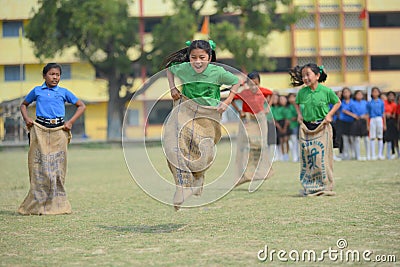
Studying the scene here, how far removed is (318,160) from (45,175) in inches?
154

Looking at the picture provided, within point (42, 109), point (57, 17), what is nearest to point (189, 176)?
point (42, 109)

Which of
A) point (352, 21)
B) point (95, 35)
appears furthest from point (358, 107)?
point (352, 21)

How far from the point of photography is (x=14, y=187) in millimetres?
14969

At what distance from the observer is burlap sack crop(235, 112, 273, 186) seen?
44.0ft

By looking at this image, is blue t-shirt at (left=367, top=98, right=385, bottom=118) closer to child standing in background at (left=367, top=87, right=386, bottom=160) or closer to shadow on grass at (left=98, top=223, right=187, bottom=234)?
child standing in background at (left=367, top=87, right=386, bottom=160)

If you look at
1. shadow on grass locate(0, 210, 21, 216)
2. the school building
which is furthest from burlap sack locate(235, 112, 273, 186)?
the school building

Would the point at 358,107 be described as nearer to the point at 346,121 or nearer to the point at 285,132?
the point at 346,121

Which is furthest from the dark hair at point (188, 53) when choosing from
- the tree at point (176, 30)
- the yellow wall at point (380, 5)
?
the yellow wall at point (380, 5)

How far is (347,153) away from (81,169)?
707 centimetres

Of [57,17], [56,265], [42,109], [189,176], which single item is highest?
[57,17]

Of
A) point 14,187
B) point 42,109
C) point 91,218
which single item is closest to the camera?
point 91,218

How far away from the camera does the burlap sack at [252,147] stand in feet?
44.0

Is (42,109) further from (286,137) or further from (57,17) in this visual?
(57,17)

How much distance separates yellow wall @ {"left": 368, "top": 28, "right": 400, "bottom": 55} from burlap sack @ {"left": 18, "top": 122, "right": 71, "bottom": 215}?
43.7 meters
